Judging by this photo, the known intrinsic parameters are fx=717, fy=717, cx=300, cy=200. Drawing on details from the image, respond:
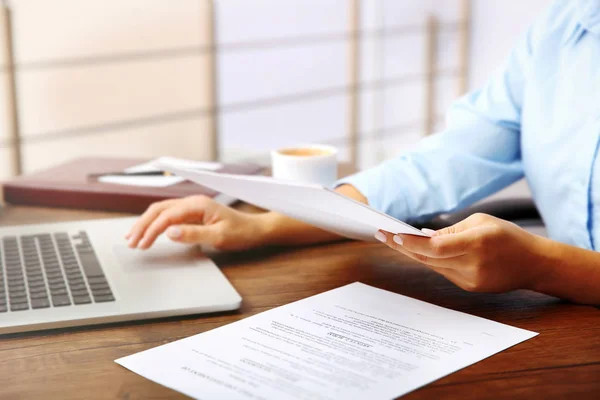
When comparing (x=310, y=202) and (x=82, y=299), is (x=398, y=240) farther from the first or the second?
(x=82, y=299)

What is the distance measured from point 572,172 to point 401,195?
0.23 metres

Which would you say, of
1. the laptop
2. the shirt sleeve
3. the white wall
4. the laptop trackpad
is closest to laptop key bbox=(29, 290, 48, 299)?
the laptop

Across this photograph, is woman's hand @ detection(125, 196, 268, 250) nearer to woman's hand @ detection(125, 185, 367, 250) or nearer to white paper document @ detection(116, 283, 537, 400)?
woman's hand @ detection(125, 185, 367, 250)

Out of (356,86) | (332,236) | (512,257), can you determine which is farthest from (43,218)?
(356,86)

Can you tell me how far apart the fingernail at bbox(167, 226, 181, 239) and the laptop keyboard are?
9cm

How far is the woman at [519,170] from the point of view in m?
0.87

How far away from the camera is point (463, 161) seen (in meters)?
1.06

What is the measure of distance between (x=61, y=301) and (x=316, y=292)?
0.84 feet

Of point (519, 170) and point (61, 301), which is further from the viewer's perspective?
point (519, 170)

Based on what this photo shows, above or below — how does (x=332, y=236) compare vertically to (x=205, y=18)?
below

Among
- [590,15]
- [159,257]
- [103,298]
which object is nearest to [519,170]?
[590,15]

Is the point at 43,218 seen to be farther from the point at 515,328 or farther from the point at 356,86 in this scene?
the point at 356,86

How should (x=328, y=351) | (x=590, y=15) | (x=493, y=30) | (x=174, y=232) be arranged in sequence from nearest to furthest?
(x=328, y=351)
(x=174, y=232)
(x=590, y=15)
(x=493, y=30)

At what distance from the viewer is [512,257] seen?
70 centimetres
